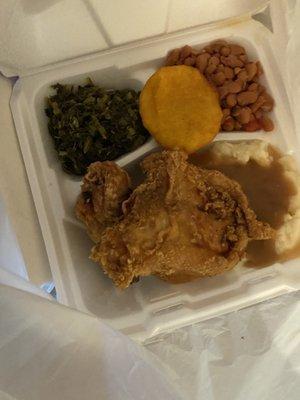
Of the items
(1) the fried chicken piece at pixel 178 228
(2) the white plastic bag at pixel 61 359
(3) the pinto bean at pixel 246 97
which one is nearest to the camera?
(2) the white plastic bag at pixel 61 359

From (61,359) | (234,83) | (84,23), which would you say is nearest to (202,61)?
(234,83)

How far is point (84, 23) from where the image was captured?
1351mm

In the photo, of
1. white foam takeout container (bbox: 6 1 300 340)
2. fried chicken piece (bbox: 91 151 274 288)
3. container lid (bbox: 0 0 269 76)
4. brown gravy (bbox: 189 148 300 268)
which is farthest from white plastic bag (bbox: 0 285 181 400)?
container lid (bbox: 0 0 269 76)

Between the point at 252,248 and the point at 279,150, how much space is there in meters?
0.28

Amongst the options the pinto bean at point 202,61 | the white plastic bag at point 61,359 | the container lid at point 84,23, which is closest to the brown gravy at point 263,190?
the pinto bean at point 202,61

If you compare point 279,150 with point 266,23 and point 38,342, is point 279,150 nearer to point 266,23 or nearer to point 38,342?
point 266,23

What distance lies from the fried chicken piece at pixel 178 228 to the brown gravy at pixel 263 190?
124 mm

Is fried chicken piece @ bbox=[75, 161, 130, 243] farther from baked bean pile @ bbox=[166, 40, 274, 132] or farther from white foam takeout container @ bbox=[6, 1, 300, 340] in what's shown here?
baked bean pile @ bbox=[166, 40, 274, 132]

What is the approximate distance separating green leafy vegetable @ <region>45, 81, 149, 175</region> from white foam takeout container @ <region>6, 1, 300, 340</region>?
1.3 inches

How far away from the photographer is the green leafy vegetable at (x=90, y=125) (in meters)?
1.41

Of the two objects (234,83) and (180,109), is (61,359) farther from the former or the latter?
(234,83)

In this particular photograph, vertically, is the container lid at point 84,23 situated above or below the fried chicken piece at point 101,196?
above

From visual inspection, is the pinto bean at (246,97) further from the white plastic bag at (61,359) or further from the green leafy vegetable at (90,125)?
the white plastic bag at (61,359)

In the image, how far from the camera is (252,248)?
139 centimetres
